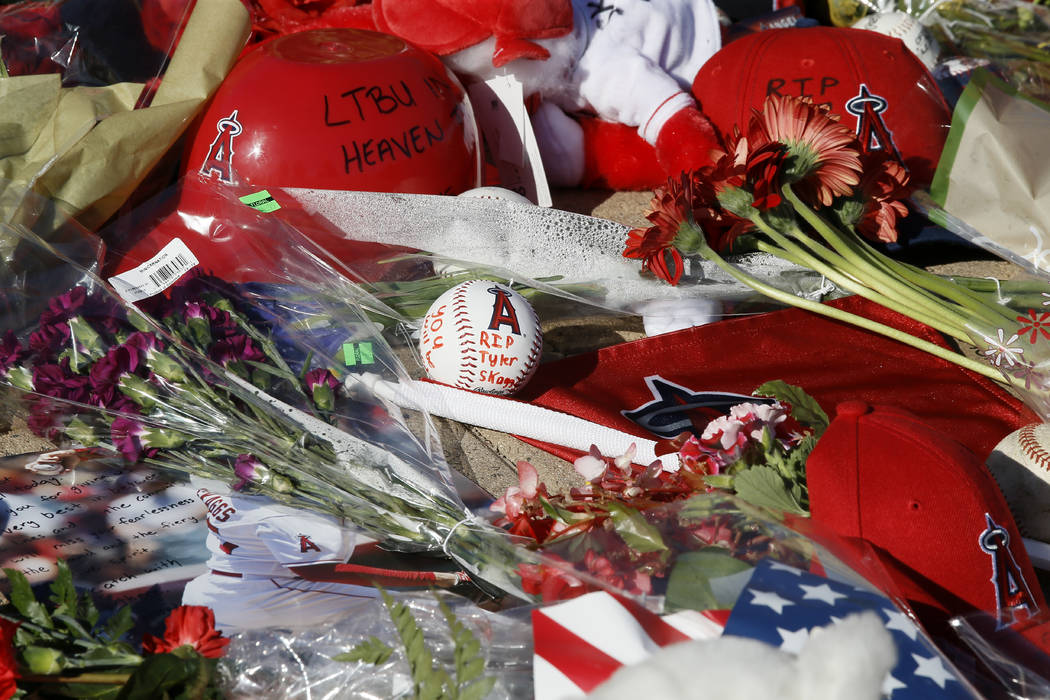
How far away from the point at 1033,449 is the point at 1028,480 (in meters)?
0.05

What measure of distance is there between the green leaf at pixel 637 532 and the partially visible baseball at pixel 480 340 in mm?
788

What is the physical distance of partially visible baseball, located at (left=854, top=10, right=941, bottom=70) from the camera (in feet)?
8.97

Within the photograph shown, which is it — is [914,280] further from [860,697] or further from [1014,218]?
[860,697]

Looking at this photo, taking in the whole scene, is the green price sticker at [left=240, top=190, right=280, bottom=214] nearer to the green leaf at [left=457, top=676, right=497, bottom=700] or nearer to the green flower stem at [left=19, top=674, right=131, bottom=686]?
the green flower stem at [left=19, top=674, right=131, bottom=686]

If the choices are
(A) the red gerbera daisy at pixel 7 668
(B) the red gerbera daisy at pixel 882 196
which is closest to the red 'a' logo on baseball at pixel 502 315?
(B) the red gerbera daisy at pixel 882 196

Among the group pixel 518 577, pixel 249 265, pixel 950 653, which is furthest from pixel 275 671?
pixel 249 265

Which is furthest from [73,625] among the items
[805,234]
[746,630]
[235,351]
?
[805,234]

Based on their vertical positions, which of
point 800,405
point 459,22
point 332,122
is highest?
point 459,22

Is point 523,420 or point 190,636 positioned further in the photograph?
point 523,420

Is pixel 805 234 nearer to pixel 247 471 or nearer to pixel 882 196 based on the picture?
pixel 882 196

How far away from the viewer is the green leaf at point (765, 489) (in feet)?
3.78

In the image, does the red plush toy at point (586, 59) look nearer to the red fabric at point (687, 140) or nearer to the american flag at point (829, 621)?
the red fabric at point (687, 140)

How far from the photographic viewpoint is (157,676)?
0.84 metres

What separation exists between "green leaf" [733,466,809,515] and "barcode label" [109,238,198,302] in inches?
41.1
